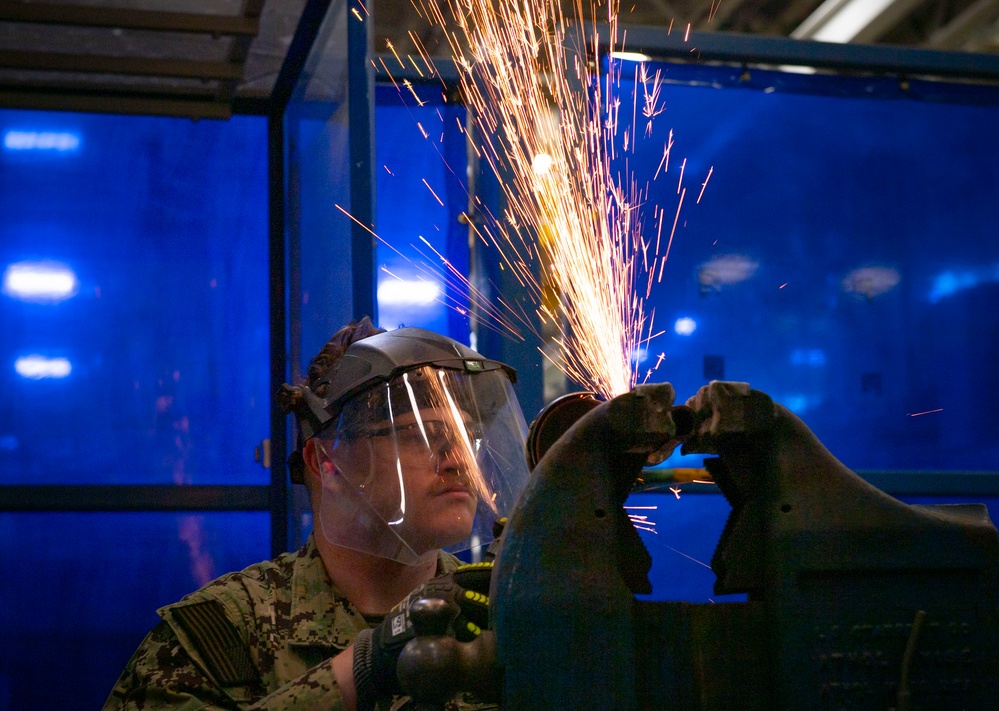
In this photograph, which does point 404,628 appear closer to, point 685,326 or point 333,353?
point 333,353

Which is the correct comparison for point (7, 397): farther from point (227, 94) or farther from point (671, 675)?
point (671, 675)

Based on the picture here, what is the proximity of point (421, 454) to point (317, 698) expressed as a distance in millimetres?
600

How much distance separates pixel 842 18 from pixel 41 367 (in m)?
4.52

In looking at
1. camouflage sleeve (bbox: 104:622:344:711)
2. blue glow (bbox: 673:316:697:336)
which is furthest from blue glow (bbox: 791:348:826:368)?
camouflage sleeve (bbox: 104:622:344:711)

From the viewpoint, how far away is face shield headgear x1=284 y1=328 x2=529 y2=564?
7.03 feet

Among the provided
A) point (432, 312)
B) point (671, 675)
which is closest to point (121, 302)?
point (432, 312)

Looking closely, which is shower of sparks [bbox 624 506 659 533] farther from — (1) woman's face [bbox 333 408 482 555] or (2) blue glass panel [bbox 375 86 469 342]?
(1) woman's face [bbox 333 408 482 555]

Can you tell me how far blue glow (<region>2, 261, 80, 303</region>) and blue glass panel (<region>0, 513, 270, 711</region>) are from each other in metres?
0.85

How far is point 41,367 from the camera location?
148 inches

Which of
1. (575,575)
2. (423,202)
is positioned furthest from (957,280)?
(575,575)

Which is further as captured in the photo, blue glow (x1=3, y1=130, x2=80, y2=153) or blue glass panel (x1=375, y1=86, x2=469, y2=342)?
blue glow (x1=3, y1=130, x2=80, y2=153)

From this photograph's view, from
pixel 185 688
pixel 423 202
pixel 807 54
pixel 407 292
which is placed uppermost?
pixel 807 54

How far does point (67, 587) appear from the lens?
3.75 meters

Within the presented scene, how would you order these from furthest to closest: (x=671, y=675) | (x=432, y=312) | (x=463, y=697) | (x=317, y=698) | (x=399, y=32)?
(x=399, y=32) < (x=432, y=312) < (x=463, y=697) < (x=317, y=698) < (x=671, y=675)
